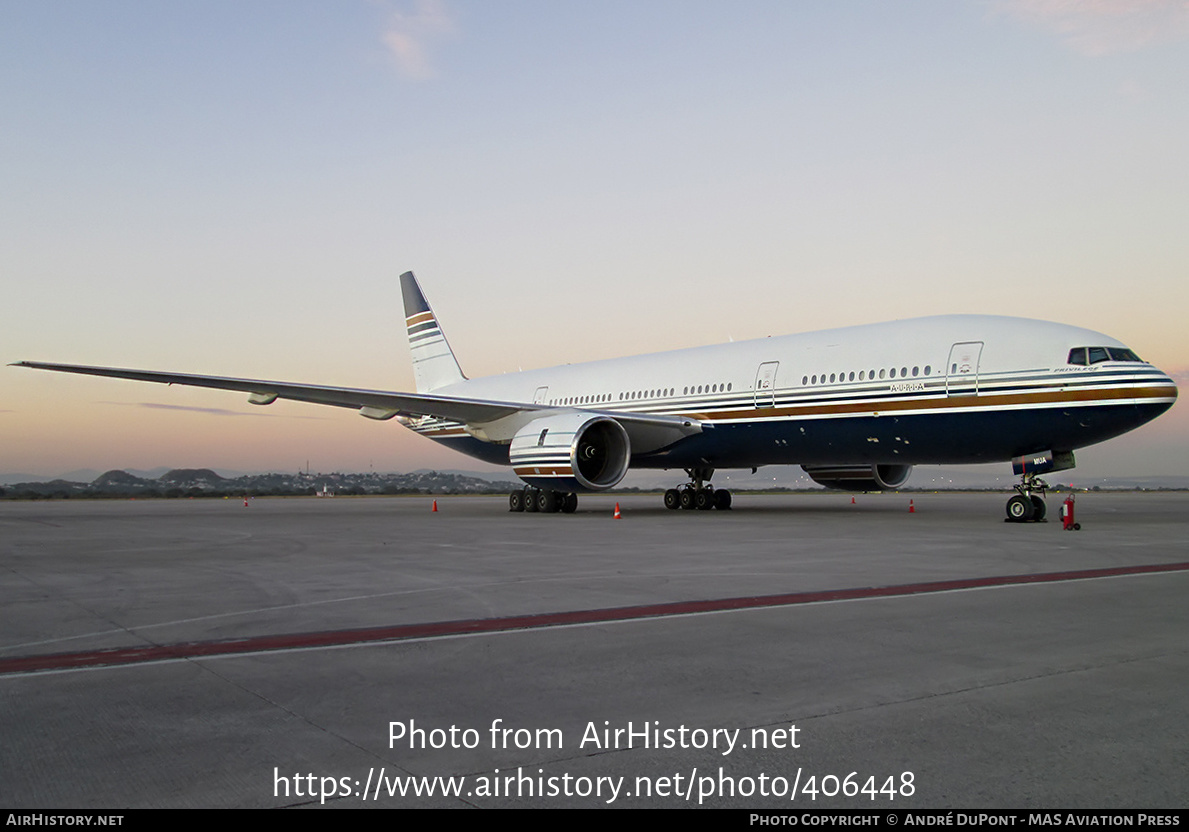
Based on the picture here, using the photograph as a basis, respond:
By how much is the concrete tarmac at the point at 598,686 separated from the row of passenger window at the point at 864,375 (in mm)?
7726

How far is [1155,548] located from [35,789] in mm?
12716

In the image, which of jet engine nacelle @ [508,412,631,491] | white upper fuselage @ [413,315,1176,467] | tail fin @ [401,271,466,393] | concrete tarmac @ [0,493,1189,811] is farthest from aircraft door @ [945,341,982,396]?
tail fin @ [401,271,466,393]

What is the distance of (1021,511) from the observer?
16.5m

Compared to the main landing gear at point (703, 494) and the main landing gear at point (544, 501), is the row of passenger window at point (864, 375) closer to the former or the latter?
the main landing gear at point (703, 494)

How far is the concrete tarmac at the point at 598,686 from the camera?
3096 mm

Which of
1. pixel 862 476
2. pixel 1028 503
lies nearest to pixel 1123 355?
pixel 1028 503

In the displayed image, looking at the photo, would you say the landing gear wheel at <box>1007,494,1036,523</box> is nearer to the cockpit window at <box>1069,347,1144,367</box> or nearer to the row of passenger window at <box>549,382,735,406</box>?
the cockpit window at <box>1069,347,1144,367</box>

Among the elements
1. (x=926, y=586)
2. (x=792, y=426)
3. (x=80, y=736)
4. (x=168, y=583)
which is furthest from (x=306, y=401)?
(x=80, y=736)

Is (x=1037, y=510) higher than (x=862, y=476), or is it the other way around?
(x=862, y=476)

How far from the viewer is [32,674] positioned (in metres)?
4.67

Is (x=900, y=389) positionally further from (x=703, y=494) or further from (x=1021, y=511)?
(x=703, y=494)

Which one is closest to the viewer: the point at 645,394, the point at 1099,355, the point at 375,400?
the point at 1099,355

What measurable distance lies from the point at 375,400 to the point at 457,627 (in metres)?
15.5
